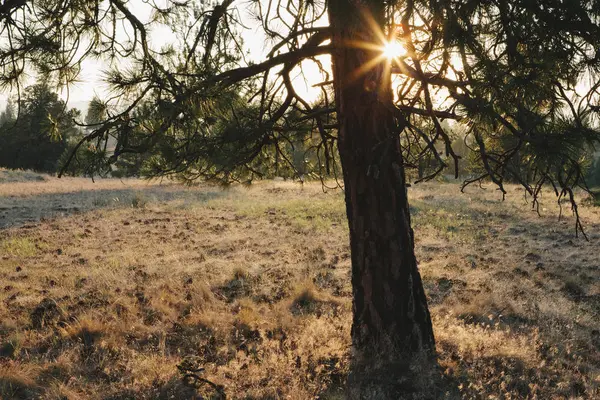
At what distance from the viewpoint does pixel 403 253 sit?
4039 millimetres

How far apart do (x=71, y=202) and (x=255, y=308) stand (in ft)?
45.2

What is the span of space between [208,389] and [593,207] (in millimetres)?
19802

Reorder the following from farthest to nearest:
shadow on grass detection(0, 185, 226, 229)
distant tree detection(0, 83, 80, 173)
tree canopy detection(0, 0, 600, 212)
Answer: shadow on grass detection(0, 185, 226, 229), distant tree detection(0, 83, 80, 173), tree canopy detection(0, 0, 600, 212)

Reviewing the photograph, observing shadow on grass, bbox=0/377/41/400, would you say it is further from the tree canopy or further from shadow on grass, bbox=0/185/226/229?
shadow on grass, bbox=0/185/226/229

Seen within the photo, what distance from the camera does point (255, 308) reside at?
19.2 feet

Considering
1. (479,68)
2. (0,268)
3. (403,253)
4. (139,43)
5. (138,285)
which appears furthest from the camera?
(0,268)

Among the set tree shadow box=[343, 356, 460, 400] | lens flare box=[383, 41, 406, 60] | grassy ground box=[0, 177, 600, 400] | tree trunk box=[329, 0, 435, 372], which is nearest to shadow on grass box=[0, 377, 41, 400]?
grassy ground box=[0, 177, 600, 400]

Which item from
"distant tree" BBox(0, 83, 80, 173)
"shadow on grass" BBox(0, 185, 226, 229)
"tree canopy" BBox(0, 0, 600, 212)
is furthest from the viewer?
"shadow on grass" BBox(0, 185, 226, 229)

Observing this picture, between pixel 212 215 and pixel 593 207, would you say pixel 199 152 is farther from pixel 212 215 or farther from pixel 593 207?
pixel 593 207

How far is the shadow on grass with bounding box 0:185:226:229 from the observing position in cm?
1360

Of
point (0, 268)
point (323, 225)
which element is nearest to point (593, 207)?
point (323, 225)

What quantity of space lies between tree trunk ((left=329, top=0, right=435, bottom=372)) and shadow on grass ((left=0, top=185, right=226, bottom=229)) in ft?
37.2

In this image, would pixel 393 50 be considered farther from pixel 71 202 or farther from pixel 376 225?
pixel 71 202

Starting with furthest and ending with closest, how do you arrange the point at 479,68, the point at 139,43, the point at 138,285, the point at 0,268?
the point at 0,268 → the point at 138,285 → the point at 139,43 → the point at 479,68
